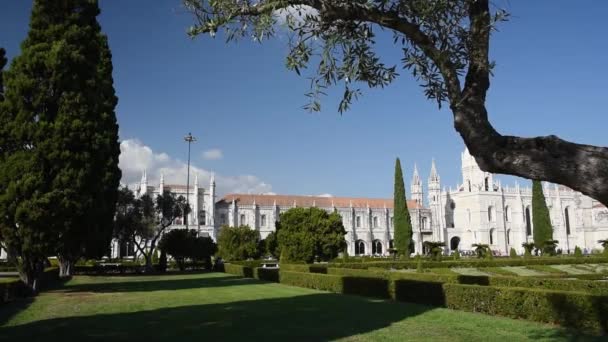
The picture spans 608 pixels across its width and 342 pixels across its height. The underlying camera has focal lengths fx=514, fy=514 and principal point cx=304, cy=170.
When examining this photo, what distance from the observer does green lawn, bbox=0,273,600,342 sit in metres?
10.6

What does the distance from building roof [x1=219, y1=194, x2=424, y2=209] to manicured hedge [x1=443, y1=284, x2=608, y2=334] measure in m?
67.2

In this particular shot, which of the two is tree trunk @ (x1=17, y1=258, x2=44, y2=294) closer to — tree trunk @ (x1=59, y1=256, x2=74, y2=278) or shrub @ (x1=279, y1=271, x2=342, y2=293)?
shrub @ (x1=279, y1=271, x2=342, y2=293)

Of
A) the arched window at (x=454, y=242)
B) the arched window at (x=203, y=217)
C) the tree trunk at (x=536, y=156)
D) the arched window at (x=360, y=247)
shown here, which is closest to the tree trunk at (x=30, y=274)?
the tree trunk at (x=536, y=156)

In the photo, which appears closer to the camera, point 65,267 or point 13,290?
point 13,290

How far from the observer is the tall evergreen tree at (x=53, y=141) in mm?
19656

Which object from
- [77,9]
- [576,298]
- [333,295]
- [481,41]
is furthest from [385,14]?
[77,9]

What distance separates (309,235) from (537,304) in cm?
2836

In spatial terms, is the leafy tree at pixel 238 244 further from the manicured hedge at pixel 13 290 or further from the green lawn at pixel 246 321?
the green lawn at pixel 246 321

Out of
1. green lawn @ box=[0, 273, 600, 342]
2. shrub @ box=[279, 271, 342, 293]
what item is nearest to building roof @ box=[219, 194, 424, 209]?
shrub @ box=[279, 271, 342, 293]

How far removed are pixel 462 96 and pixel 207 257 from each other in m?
44.7

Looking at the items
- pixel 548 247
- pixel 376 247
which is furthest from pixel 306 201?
pixel 548 247

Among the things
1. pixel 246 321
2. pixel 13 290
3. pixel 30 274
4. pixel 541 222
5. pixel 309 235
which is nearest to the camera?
pixel 246 321

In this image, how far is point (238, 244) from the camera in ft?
162

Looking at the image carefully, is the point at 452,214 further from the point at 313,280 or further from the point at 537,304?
Answer: the point at 537,304
